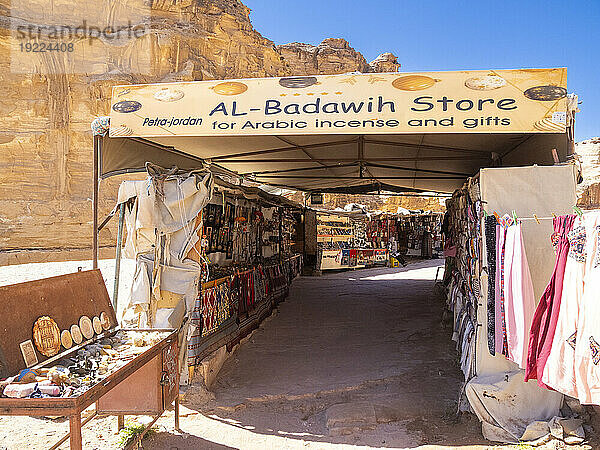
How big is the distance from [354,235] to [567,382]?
49.6ft

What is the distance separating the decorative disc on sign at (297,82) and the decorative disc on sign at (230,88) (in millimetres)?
350

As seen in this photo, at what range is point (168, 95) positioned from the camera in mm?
4184

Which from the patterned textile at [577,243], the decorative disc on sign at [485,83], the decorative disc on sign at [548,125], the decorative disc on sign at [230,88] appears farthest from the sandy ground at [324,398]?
the decorative disc on sign at [230,88]

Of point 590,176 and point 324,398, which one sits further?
point 590,176

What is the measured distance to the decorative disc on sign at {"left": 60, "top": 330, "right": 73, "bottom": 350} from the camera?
2938 mm

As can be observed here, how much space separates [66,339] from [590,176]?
22.2 m

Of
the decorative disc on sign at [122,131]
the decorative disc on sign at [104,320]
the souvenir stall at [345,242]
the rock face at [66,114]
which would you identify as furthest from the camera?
the rock face at [66,114]

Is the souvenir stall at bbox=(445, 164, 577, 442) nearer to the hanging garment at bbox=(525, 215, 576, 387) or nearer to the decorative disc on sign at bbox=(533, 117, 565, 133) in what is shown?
the hanging garment at bbox=(525, 215, 576, 387)

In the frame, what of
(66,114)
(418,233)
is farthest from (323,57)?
(418,233)

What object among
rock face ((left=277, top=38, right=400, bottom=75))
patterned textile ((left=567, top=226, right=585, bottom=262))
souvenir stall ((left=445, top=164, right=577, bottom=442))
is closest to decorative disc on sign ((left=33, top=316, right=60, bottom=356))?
souvenir stall ((left=445, top=164, right=577, bottom=442))

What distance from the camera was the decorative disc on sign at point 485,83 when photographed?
12.0 feet

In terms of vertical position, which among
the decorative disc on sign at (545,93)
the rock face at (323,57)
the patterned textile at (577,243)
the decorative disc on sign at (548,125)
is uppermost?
the rock face at (323,57)

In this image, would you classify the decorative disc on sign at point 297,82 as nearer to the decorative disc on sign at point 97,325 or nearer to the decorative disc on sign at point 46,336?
the decorative disc on sign at point 97,325

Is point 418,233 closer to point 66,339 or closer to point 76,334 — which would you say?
point 76,334
